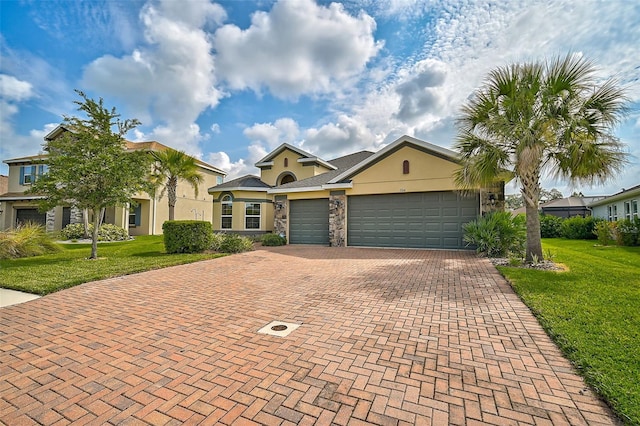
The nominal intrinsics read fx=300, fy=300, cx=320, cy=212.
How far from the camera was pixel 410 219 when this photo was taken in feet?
45.6

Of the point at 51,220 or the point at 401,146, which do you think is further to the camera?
the point at 51,220

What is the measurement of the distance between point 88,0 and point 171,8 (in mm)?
1889

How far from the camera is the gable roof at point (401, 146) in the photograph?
13.2m

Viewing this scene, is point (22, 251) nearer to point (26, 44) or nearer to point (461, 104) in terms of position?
point (26, 44)

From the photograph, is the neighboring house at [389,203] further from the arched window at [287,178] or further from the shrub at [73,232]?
the shrub at [73,232]

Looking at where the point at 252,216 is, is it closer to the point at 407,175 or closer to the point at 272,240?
the point at 272,240

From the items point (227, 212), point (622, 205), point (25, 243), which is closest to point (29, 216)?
point (25, 243)

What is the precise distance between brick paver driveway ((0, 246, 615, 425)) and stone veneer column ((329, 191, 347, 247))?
341 inches

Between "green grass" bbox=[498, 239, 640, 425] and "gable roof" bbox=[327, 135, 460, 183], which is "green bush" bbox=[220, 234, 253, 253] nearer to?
"gable roof" bbox=[327, 135, 460, 183]

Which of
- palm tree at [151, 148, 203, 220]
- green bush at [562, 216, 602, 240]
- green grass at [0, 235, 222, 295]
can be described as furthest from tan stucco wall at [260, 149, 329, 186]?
green bush at [562, 216, 602, 240]

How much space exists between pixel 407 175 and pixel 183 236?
33.5 feet

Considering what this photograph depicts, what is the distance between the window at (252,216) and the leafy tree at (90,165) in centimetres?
863

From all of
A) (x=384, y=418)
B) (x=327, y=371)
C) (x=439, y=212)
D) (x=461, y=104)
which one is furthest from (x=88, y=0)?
(x=439, y=212)

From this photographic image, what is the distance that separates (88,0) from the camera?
23.0ft
